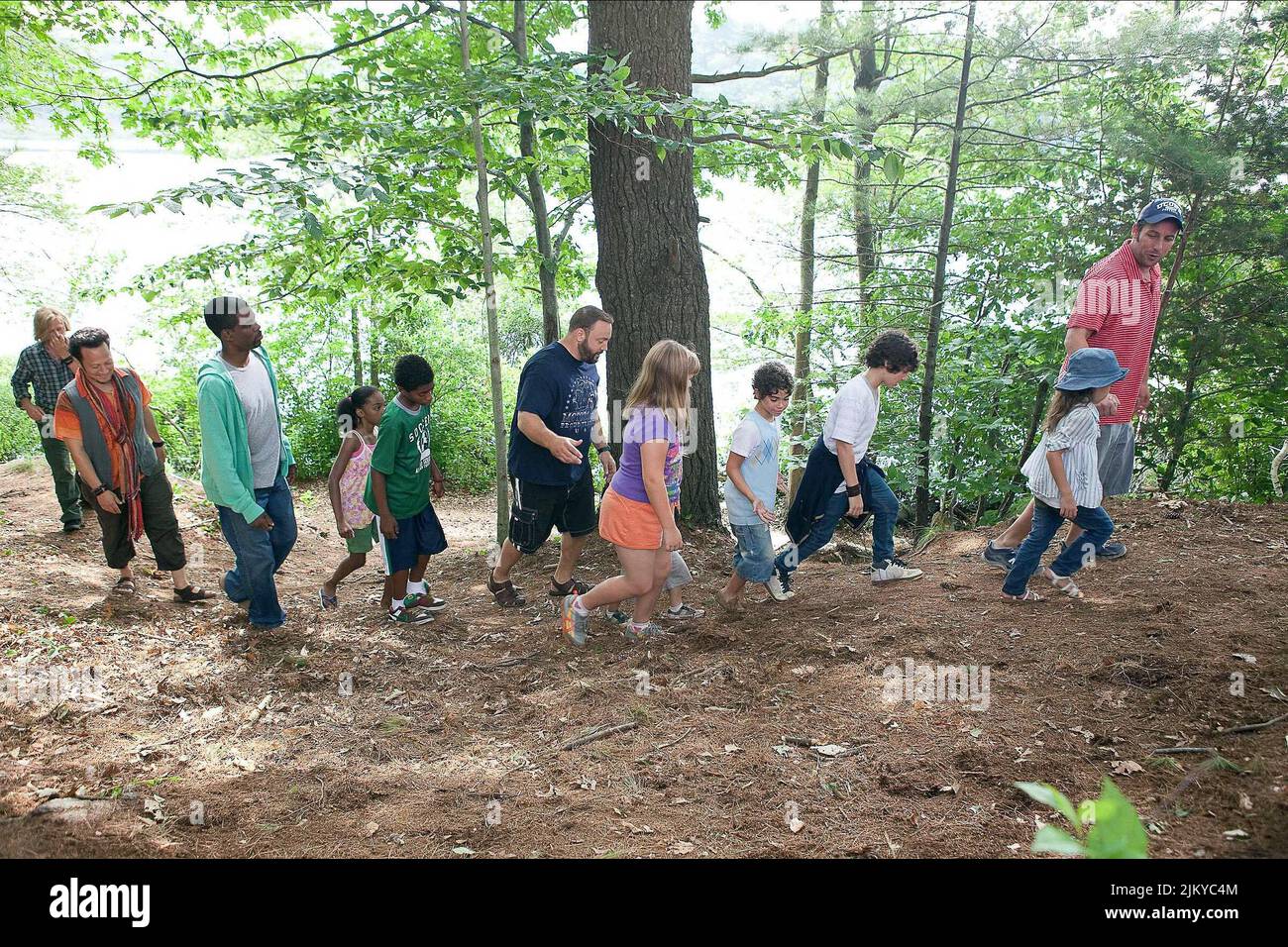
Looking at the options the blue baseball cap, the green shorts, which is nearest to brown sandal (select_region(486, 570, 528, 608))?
the green shorts

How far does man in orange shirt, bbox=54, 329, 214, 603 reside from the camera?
17.5 feet

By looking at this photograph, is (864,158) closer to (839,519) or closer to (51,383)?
(839,519)

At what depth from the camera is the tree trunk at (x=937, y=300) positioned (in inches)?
263

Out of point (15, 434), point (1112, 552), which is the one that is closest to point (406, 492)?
point (1112, 552)

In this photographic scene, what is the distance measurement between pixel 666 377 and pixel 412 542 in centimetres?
220

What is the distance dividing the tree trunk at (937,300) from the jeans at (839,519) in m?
2.05

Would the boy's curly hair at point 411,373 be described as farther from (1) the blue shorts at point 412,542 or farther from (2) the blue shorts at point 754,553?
(2) the blue shorts at point 754,553

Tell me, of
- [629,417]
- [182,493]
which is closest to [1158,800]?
[629,417]

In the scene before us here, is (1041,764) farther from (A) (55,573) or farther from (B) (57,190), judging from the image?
(B) (57,190)

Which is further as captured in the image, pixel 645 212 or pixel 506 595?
pixel 645 212

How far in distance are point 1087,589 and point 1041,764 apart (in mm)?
2173

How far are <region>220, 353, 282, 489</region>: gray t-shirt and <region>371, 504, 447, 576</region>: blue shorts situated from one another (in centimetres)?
81

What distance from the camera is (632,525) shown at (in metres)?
4.48

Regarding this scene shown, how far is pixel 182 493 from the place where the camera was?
940 cm
